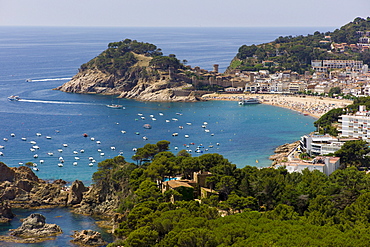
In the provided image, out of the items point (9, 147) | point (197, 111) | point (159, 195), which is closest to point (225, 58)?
point (197, 111)

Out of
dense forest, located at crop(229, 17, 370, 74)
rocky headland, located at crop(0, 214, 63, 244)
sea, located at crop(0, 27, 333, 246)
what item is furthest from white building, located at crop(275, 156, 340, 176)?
dense forest, located at crop(229, 17, 370, 74)

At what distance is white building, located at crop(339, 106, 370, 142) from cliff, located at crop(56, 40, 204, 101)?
35466 millimetres

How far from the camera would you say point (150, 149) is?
1484 inches

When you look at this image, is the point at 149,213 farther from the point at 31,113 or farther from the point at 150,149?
the point at 31,113

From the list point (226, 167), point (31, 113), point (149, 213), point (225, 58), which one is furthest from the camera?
point (225, 58)

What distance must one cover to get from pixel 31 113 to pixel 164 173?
38.0 meters

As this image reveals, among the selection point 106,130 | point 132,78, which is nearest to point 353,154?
point 106,130

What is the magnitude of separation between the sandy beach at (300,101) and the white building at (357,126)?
18447 mm

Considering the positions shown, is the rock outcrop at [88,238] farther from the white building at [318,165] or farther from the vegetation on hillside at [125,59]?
the vegetation on hillside at [125,59]

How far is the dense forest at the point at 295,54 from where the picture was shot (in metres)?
94.0

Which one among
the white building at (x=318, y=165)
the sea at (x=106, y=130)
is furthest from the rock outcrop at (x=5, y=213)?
the white building at (x=318, y=165)

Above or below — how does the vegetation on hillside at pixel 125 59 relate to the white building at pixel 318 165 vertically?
above

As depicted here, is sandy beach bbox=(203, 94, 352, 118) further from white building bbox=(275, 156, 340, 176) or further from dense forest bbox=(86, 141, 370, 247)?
dense forest bbox=(86, 141, 370, 247)

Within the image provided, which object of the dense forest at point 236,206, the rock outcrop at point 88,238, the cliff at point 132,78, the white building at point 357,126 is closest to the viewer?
the dense forest at point 236,206
